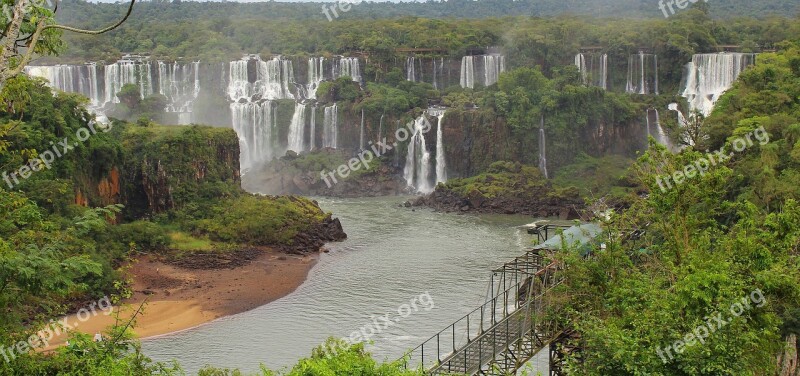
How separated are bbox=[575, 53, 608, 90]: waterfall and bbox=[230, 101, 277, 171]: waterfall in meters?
25.1

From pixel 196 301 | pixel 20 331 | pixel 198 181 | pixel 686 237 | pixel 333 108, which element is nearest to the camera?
pixel 20 331

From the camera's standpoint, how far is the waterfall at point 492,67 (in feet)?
265

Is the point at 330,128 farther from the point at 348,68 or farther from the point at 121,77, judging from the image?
the point at 121,77

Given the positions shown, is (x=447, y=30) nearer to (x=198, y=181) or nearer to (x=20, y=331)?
(x=198, y=181)

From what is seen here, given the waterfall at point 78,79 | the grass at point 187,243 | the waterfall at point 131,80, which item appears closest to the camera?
the grass at point 187,243

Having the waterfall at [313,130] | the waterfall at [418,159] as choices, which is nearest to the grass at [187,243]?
the waterfall at [418,159]

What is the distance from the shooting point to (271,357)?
30578mm

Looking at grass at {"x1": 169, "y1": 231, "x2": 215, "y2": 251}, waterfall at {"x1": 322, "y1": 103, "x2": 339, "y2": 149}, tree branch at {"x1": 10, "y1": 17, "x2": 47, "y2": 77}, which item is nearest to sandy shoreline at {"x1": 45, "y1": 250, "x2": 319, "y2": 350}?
grass at {"x1": 169, "y1": 231, "x2": 215, "y2": 251}

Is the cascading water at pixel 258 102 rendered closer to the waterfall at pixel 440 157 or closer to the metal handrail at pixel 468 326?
the waterfall at pixel 440 157

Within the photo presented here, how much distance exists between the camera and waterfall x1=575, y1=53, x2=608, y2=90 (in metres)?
77.3

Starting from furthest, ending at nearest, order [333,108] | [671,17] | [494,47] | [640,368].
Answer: [671,17] < [494,47] < [333,108] < [640,368]

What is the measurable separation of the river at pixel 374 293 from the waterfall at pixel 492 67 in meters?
26.3

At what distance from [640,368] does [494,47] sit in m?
68.8

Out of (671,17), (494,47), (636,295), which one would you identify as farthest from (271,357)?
(671,17)
